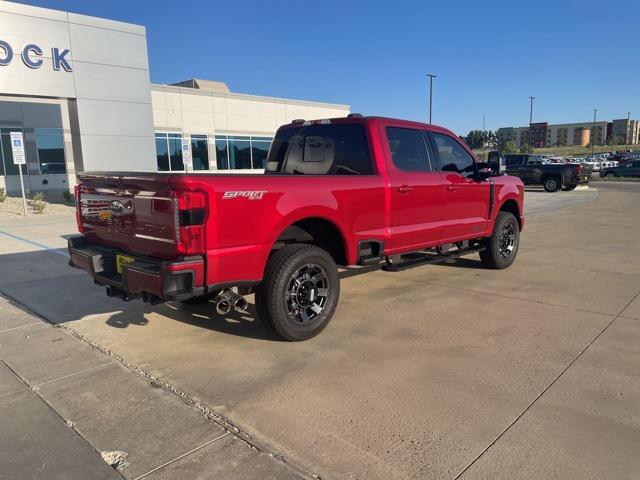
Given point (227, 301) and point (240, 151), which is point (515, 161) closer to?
point (240, 151)

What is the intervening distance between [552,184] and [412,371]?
23357 millimetres

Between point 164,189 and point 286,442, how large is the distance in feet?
6.27

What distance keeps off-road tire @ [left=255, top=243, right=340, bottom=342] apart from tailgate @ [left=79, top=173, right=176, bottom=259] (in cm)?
89

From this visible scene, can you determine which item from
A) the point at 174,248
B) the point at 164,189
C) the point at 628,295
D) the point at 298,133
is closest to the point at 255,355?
the point at 174,248

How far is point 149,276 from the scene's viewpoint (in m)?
3.55

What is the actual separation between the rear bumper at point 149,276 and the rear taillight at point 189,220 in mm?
96

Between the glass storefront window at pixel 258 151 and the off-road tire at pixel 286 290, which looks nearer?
the off-road tire at pixel 286 290

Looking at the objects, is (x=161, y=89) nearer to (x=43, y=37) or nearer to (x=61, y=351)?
(x=43, y=37)

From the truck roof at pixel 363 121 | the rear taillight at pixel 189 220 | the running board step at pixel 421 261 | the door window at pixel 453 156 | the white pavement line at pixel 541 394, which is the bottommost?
the white pavement line at pixel 541 394

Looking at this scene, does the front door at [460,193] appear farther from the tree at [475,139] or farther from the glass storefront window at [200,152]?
the tree at [475,139]

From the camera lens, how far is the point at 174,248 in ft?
11.5

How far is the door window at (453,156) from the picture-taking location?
6.10 metres

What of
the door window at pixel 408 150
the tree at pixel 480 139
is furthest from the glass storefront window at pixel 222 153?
the tree at pixel 480 139

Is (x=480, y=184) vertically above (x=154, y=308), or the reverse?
(x=480, y=184)
